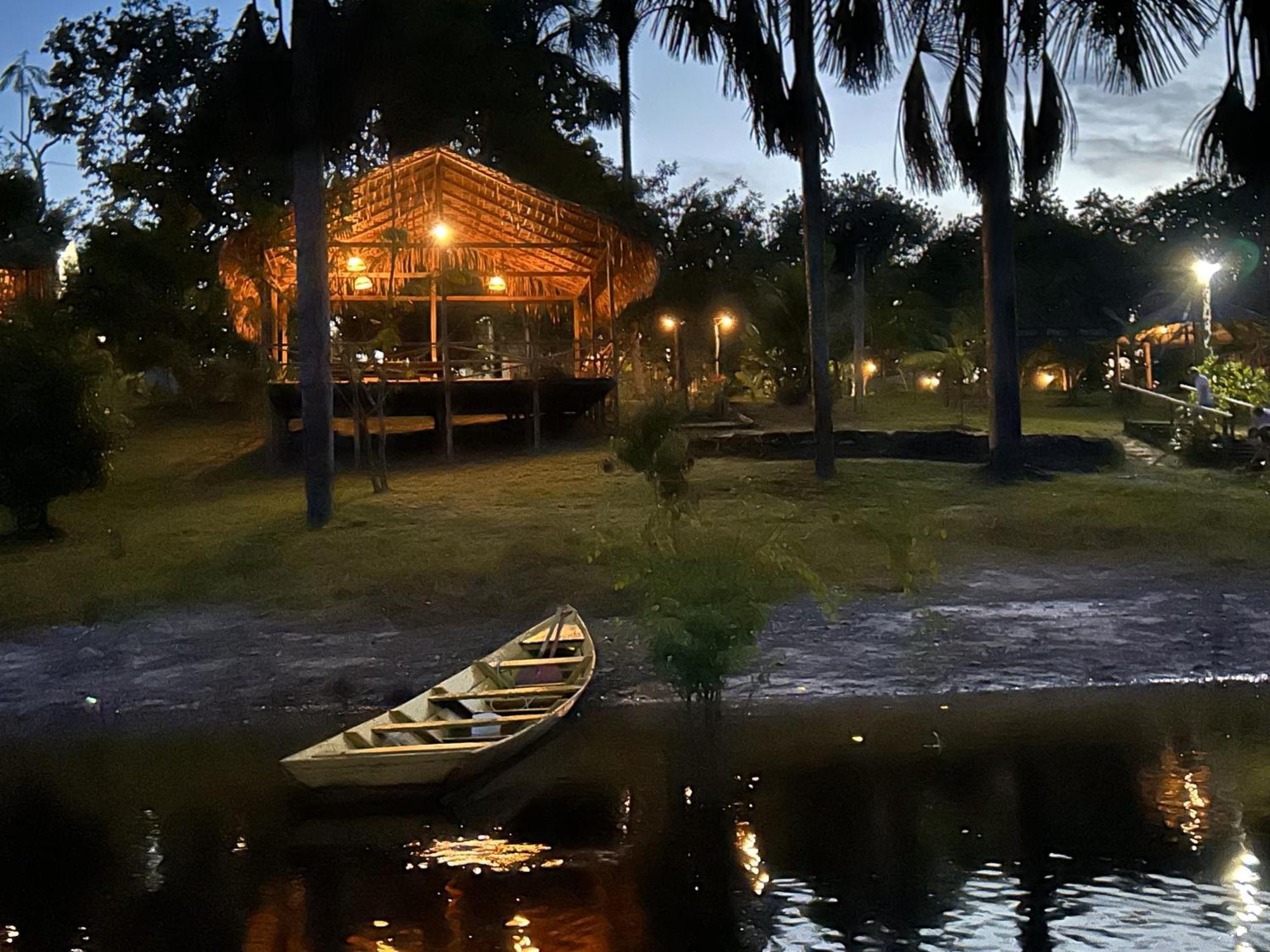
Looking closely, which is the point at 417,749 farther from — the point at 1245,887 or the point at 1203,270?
the point at 1203,270

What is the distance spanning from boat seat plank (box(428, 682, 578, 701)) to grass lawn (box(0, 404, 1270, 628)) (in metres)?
2.58

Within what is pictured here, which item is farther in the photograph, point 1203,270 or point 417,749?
point 1203,270

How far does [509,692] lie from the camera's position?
12102mm

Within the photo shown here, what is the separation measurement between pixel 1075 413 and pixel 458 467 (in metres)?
18.9

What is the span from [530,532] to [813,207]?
6824 mm

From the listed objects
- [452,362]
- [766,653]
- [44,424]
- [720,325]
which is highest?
[720,325]

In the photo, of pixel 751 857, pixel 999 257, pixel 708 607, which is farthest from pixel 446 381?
pixel 751 857

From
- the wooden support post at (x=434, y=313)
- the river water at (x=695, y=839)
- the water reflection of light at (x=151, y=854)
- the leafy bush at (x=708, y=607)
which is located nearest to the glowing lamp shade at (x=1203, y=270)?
the wooden support post at (x=434, y=313)

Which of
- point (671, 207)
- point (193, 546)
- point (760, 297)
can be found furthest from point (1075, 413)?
point (193, 546)

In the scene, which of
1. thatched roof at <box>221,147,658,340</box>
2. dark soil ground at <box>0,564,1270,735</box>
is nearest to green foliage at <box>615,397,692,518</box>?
dark soil ground at <box>0,564,1270,735</box>

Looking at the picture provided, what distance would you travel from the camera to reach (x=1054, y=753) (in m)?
11.1

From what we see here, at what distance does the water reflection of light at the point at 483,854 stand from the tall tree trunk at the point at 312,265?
10581mm

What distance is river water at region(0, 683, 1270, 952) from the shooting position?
7633 mm

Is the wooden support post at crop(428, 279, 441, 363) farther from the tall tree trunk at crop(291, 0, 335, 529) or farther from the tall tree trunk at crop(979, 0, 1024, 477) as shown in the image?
the tall tree trunk at crop(979, 0, 1024, 477)
